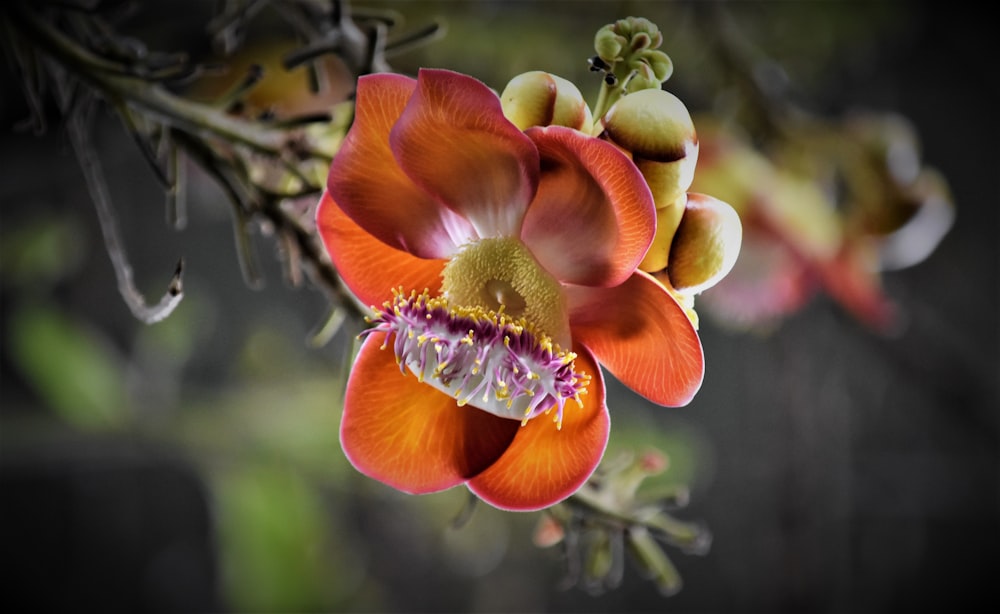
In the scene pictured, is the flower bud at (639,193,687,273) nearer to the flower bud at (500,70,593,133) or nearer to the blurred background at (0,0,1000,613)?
the flower bud at (500,70,593,133)

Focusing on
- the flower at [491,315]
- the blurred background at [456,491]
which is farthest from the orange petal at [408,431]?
the blurred background at [456,491]

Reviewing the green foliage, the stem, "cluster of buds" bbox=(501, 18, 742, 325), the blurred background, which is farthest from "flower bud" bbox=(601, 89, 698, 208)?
the green foliage

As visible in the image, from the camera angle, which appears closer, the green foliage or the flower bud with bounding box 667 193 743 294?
the flower bud with bounding box 667 193 743 294

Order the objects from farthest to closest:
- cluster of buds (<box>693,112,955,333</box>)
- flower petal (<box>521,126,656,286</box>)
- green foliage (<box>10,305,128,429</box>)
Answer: green foliage (<box>10,305,128,429</box>)
cluster of buds (<box>693,112,955,333</box>)
flower petal (<box>521,126,656,286</box>)

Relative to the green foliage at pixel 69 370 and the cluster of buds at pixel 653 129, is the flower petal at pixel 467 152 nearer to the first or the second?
the cluster of buds at pixel 653 129

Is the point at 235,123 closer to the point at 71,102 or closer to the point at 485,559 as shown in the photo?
the point at 71,102

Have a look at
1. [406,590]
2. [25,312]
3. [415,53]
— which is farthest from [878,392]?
[25,312]

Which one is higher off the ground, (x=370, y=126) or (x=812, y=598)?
(x=370, y=126)
